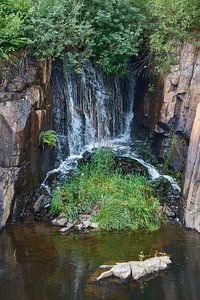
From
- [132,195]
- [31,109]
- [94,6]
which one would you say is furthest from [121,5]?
[132,195]

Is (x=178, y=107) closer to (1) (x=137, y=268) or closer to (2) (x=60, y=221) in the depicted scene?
(2) (x=60, y=221)

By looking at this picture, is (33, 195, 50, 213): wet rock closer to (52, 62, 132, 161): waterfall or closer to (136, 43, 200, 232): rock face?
(52, 62, 132, 161): waterfall

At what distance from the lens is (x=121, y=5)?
15.8 metres

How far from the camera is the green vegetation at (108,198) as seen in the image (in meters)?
13.0

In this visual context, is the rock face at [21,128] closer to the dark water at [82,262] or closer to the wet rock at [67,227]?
the dark water at [82,262]

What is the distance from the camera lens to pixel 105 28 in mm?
15758

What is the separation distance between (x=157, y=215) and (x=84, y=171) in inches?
99.1

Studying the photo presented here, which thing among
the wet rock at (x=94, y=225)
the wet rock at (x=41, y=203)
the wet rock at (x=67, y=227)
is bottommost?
the wet rock at (x=67, y=227)

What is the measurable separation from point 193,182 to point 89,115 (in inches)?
166

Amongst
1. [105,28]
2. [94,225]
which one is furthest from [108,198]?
[105,28]

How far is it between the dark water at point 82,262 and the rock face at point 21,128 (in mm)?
913

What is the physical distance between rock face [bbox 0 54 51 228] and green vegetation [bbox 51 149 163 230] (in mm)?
916

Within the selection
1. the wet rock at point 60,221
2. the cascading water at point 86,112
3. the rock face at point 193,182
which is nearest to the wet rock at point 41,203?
the wet rock at point 60,221

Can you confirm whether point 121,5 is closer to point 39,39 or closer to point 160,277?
point 39,39
